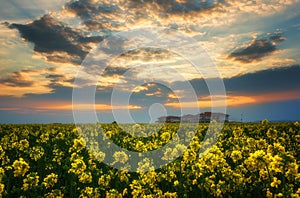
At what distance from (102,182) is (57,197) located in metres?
1.26

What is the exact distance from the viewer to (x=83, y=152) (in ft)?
52.6

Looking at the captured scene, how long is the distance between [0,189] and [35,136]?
18.5m

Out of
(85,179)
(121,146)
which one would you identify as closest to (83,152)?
(121,146)

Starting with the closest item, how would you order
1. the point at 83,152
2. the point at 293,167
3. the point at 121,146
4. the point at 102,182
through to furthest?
the point at 293,167 < the point at 102,182 < the point at 83,152 < the point at 121,146

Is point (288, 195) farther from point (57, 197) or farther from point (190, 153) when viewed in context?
point (57, 197)

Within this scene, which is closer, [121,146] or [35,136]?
[121,146]

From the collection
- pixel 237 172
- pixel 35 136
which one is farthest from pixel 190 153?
pixel 35 136

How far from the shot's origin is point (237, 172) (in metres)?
8.41

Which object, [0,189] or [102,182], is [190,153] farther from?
[0,189]

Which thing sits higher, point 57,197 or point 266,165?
point 266,165

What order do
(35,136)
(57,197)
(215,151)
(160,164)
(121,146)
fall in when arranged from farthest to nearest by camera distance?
(35,136) < (121,146) < (160,164) < (215,151) < (57,197)

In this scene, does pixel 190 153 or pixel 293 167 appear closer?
pixel 293 167

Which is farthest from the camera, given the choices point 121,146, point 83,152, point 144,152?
point 121,146

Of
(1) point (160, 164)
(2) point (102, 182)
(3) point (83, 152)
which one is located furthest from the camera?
(3) point (83, 152)
